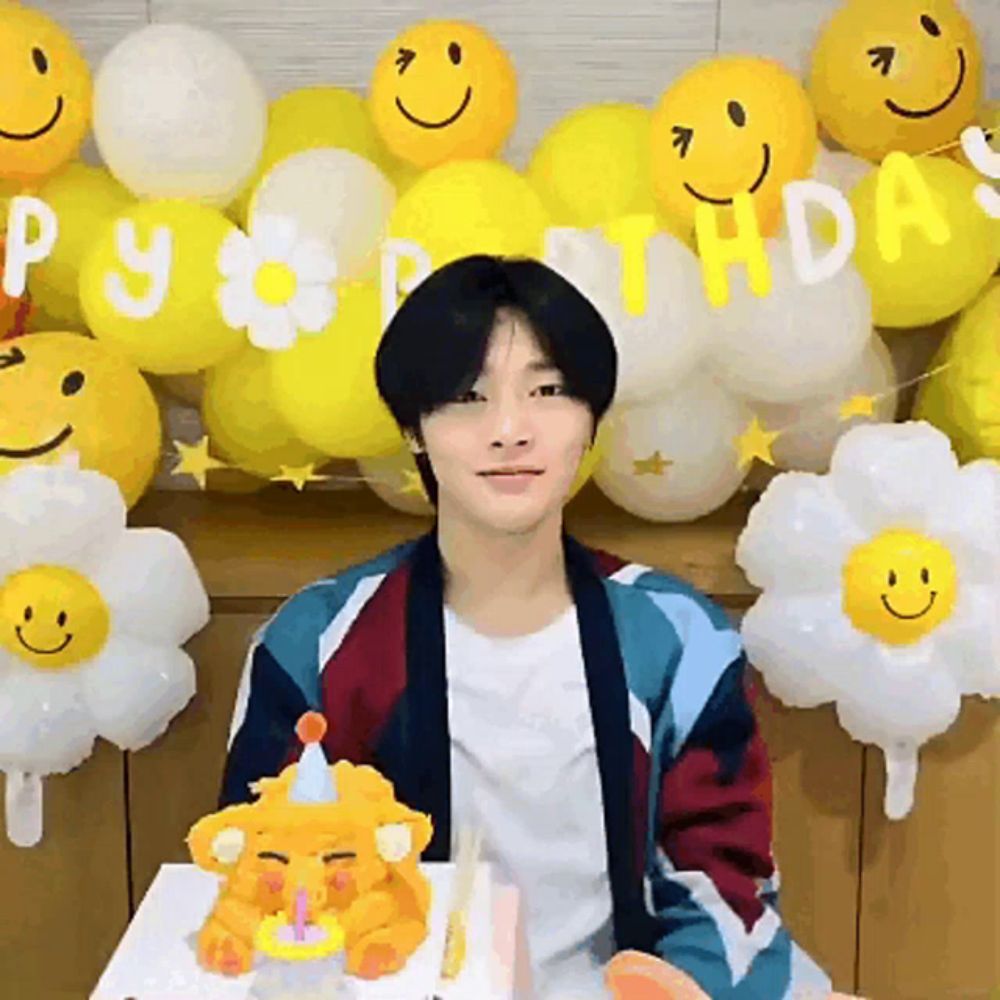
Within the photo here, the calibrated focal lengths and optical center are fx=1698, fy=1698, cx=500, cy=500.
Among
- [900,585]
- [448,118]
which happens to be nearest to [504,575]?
[900,585]

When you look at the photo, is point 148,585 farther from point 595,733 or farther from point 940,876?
point 940,876

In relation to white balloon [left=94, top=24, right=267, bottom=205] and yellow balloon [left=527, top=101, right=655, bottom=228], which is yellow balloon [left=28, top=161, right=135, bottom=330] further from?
yellow balloon [left=527, top=101, right=655, bottom=228]

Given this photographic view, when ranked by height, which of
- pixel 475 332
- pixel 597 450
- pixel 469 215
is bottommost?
pixel 597 450

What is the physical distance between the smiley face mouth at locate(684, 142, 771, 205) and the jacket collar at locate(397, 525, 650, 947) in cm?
42

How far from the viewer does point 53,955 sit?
6.04 ft

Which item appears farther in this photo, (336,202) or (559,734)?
(336,202)

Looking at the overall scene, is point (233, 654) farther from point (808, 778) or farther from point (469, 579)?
point (808, 778)

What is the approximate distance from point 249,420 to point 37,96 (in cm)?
39

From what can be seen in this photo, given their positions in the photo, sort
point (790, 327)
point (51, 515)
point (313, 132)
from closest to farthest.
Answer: point (51, 515), point (790, 327), point (313, 132)

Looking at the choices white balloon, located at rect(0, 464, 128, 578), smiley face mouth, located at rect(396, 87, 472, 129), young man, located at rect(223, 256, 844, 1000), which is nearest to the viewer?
young man, located at rect(223, 256, 844, 1000)

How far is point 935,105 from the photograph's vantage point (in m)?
1.75

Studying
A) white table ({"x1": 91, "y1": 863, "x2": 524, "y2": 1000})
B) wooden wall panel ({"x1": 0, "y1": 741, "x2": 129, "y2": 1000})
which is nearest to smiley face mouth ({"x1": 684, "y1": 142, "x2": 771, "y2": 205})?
white table ({"x1": 91, "y1": 863, "x2": 524, "y2": 1000})

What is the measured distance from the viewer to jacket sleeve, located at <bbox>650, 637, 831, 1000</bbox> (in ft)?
4.76

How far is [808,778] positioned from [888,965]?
0.24 m
